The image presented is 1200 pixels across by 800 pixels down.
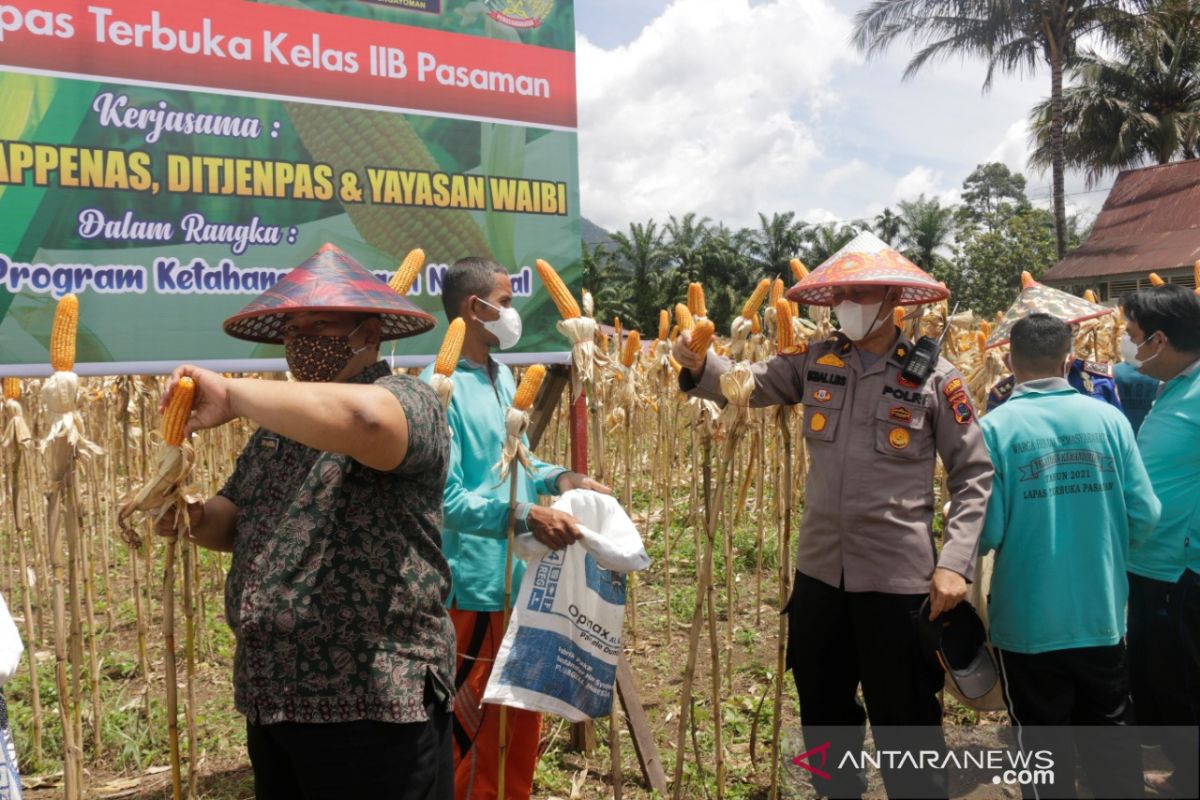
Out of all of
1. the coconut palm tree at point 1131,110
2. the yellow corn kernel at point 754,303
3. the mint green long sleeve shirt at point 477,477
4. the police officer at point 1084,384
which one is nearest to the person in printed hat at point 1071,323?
the police officer at point 1084,384

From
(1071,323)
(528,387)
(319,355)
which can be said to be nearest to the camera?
(319,355)

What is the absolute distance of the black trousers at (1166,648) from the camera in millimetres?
2971

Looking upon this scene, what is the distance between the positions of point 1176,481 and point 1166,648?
1.91 feet

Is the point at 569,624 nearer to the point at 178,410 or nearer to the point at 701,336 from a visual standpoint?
the point at 701,336

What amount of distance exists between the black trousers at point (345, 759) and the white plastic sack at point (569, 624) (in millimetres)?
619

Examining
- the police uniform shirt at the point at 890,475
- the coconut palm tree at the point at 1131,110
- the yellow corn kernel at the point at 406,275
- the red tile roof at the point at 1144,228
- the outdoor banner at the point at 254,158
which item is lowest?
the police uniform shirt at the point at 890,475

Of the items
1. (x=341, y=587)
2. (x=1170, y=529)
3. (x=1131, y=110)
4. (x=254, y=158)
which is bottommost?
(x=1170, y=529)

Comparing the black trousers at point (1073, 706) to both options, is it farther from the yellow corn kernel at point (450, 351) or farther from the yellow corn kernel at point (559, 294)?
the yellow corn kernel at point (450, 351)

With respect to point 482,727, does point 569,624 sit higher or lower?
higher

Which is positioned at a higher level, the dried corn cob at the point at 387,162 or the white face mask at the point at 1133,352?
the dried corn cob at the point at 387,162

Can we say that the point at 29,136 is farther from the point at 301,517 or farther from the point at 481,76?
the point at 301,517

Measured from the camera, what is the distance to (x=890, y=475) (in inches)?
98.3

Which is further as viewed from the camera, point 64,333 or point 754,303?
point 754,303

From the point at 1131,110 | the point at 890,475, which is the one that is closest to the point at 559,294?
the point at 890,475
